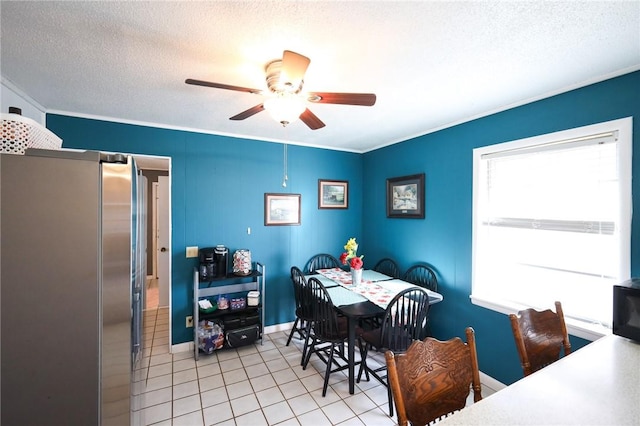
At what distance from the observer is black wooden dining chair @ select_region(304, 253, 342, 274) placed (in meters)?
3.65

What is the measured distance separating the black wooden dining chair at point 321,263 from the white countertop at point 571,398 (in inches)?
105

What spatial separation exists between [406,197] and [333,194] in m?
1.05

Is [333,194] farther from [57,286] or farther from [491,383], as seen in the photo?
→ [57,286]

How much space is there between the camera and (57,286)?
867 mm

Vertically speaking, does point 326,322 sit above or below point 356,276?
below

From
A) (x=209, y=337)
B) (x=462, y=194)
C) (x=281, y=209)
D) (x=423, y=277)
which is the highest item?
(x=462, y=194)

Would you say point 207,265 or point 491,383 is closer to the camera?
point 491,383

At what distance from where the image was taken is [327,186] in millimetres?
3814

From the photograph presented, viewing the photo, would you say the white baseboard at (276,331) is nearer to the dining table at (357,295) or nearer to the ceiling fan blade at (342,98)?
the dining table at (357,295)

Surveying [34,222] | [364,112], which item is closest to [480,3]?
[364,112]

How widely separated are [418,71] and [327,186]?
224 cm

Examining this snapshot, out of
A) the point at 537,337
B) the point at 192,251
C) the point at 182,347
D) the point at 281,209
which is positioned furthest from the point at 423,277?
the point at 182,347

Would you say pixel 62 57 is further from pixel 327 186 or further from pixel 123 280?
pixel 327 186

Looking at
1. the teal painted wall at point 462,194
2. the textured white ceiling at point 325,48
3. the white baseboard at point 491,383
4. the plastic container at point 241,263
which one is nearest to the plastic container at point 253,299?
the plastic container at point 241,263
